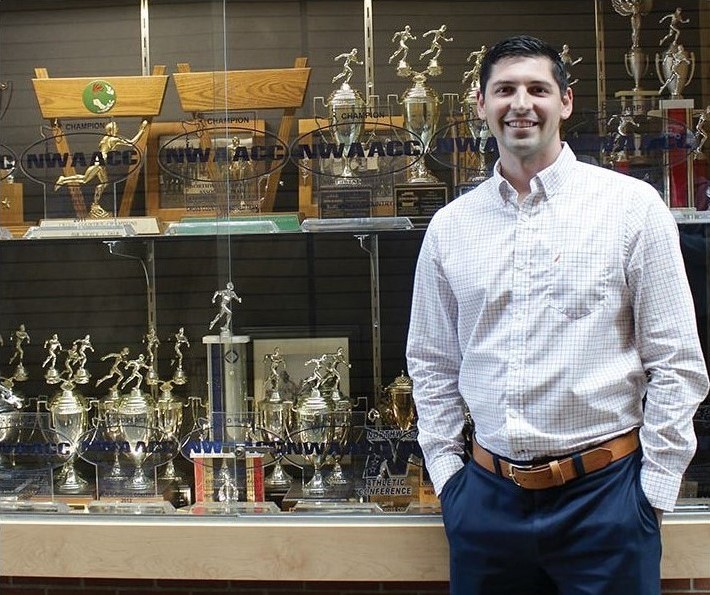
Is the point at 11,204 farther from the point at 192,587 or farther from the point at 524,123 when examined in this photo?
the point at 524,123

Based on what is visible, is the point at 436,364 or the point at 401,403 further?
the point at 401,403

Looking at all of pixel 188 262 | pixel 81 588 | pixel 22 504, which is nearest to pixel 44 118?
pixel 188 262

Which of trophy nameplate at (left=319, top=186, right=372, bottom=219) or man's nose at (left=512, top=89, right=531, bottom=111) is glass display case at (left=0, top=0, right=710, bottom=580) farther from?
man's nose at (left=512, top=89, right=531, bottom=111)

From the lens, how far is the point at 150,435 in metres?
3.12

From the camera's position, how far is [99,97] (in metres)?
3.18

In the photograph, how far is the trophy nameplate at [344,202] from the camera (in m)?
3.03

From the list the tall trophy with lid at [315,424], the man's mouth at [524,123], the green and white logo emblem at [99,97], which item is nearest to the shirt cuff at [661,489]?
the man's mouth at [524,123]

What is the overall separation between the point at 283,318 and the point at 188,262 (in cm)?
34

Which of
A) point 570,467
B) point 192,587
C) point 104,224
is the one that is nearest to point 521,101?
point 570,467

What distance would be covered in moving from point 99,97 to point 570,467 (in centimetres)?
187

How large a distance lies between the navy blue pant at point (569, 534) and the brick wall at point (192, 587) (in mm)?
835

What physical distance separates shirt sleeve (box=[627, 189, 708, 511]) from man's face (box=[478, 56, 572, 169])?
261 millimetres

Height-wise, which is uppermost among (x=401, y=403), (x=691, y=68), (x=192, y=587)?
(x=691, y=68)

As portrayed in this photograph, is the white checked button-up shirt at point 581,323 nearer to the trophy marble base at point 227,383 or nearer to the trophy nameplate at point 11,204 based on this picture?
the trophy marble base at point 227,383
